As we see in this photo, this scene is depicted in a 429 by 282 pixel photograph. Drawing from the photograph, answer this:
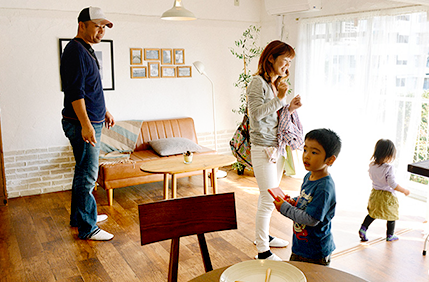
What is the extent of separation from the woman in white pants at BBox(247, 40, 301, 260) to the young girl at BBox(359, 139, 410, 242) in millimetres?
818

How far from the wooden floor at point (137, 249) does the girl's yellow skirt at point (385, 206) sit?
0.22 meters

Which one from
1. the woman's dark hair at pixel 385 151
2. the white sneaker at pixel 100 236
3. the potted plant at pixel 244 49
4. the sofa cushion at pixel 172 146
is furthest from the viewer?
the potted plant at pixel 244 49

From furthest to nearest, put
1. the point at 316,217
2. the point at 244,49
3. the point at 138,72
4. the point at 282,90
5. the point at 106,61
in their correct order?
the point at 244,49 → the point at 138,72 → the point at 106,61 → the point at 282,90 → the point at 316,217

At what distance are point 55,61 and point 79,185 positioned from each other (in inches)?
76.1

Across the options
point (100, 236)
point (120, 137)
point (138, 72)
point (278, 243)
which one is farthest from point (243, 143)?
point (138, 72)

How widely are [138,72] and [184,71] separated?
0.63 m

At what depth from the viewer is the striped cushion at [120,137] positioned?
4.72m

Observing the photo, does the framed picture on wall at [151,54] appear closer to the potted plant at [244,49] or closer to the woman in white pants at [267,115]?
the potted plant at [244,49]

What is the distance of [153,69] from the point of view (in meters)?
5.16

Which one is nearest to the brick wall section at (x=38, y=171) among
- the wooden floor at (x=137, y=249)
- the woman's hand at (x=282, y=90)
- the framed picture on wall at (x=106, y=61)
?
the wooden floor at (x=137, y=249)

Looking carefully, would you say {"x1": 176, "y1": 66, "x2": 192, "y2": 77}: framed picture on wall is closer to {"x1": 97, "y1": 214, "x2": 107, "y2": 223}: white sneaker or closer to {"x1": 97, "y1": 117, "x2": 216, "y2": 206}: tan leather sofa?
{"x1": 97, "y1": 117, "x2": 216, "y2": 206}: tan leather sofa

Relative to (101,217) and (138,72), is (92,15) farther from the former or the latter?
(138,72)

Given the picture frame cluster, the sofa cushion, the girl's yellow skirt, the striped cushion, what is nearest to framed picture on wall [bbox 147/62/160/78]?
the picture frame cluster

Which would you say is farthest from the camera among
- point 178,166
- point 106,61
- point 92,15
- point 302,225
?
point 106,61
